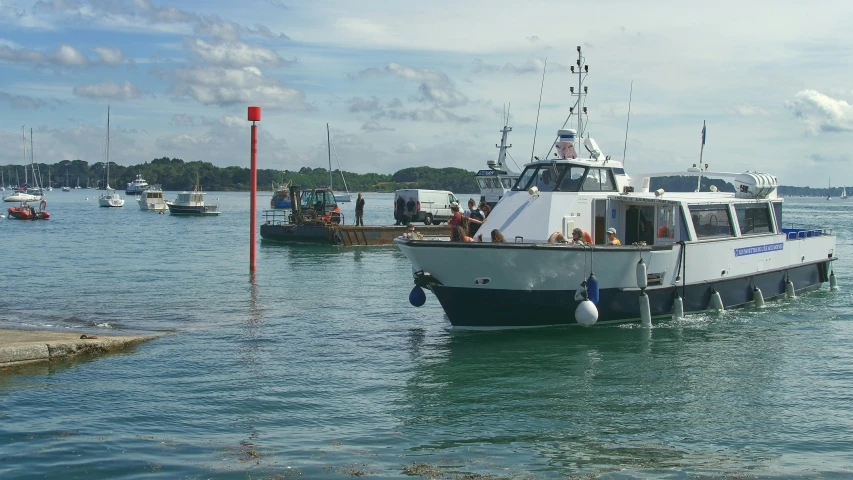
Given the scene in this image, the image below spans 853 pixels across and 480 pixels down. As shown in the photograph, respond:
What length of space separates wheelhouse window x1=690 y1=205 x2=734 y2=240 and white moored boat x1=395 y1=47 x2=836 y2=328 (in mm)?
24

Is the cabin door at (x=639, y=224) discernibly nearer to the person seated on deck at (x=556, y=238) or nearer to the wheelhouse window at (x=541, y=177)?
the wheelhouse window at (x=541, y=177)

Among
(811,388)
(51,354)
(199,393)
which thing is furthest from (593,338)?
(51,354)

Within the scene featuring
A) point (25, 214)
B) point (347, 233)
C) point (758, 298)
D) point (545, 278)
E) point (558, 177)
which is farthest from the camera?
point (25, 214)

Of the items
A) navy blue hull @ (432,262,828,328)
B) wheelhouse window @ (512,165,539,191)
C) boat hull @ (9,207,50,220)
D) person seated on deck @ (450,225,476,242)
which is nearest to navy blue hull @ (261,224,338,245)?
wheelhouse window @ (512,165,539,191)

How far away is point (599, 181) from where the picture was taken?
18516 mm

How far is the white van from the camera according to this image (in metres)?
48.7

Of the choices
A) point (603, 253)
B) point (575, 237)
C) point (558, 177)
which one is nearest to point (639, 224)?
point (558, 177)

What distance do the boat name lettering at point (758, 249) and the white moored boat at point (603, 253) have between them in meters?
0.05

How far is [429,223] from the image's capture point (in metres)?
48.1

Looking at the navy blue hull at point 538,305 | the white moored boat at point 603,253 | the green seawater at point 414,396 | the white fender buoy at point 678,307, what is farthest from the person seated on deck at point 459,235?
the white fender buoy at point 678,307

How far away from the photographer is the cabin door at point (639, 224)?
18594 millimetres

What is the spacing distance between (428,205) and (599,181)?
31.1 metres

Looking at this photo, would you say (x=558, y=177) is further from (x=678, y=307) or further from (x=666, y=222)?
(x=678, y=307)

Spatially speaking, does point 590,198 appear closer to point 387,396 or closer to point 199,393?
point 387,396
